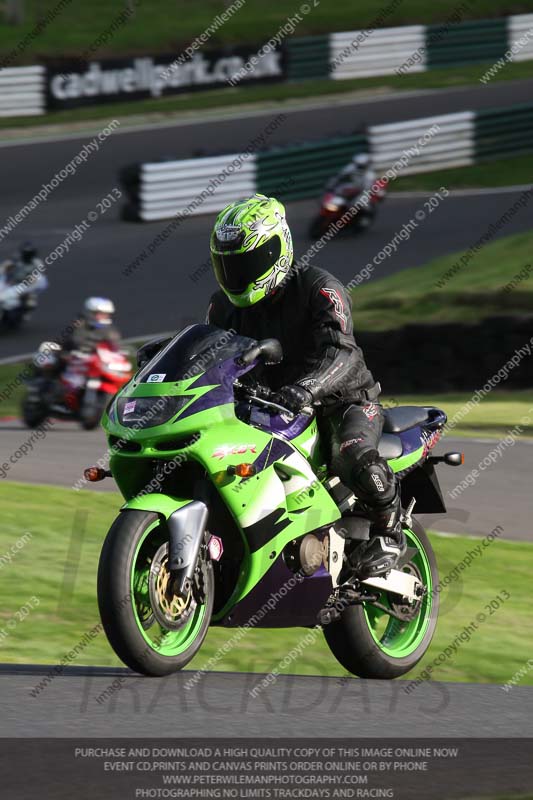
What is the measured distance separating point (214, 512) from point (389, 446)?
108cm

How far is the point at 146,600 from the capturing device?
209 inches

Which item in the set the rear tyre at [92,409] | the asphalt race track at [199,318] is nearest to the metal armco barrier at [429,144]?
the asphalt race track at [199,318]

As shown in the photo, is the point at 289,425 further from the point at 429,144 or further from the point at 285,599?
the point at 429,144

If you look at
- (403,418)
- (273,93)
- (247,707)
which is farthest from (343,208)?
(247,707)

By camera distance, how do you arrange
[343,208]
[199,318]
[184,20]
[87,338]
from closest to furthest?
[87,338]
[199,318]
[343,208]
[184,20]

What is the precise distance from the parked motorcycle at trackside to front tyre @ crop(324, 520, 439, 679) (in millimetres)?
8777

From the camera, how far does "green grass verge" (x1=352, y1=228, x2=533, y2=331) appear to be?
1809 centimetres

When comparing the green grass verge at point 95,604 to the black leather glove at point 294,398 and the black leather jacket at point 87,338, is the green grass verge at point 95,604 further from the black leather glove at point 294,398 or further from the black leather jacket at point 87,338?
the black leather jacket at point 87,338

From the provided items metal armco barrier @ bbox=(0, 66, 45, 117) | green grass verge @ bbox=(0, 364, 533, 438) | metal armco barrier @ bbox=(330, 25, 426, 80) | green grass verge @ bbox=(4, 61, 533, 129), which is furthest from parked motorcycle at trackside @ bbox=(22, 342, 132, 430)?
metal armco barrier @ bbox=(330, 25, 426, 80)

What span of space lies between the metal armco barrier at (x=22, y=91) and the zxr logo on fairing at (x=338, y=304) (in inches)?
1106

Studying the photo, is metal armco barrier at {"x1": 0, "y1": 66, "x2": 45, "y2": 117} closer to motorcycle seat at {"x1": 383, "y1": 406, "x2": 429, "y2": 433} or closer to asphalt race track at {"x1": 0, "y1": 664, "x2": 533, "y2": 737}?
motorcycle seat at {"x1": 383, "y1": 406, "x2": 429, "y2": 433}

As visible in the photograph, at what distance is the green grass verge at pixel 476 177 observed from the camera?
29.9m

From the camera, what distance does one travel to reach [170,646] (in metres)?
5.39
